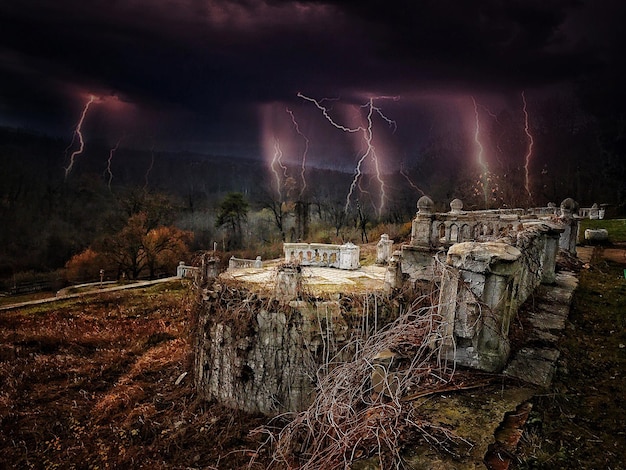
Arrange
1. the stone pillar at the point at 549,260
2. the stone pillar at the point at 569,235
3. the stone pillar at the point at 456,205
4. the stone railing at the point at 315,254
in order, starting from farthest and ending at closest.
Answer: the stone pillar at the point at 456,205, the stone railing at the point at 315,254, the stone pillar at the point at 569,235, the stone pillar at the point at 549,260

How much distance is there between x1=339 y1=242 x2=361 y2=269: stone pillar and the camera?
1400cm

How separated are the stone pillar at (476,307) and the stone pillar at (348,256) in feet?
34.4

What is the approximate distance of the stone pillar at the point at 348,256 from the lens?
1400 cm

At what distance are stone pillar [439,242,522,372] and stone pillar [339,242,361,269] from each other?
1048 cm

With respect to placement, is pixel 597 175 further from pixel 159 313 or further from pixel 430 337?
pixel 430 337

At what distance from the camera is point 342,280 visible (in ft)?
40.5

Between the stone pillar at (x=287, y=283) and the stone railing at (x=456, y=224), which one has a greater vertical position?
the stone railing at (x=456, y=224)

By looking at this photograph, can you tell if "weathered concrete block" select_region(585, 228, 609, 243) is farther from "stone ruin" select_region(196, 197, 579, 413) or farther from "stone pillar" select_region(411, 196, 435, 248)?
"stone pillar" select_region(411, 196, 435, 248)

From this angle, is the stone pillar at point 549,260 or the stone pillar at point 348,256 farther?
the stone pillar at point 348,256

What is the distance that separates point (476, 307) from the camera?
3.32m

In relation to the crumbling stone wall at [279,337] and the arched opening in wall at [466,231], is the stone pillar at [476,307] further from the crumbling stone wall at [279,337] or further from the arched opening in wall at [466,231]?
the arched opening in wall at [466,231]

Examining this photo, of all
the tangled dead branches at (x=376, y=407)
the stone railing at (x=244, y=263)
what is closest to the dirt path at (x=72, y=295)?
the stone railing at (x=244, y=263)

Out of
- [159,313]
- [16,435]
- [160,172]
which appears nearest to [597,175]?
[159,313]

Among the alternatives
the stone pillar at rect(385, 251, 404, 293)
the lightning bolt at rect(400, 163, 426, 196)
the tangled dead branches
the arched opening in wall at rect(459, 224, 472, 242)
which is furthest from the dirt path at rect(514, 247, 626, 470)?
the lightning bolt at rect(400, 163, 426, 196)
